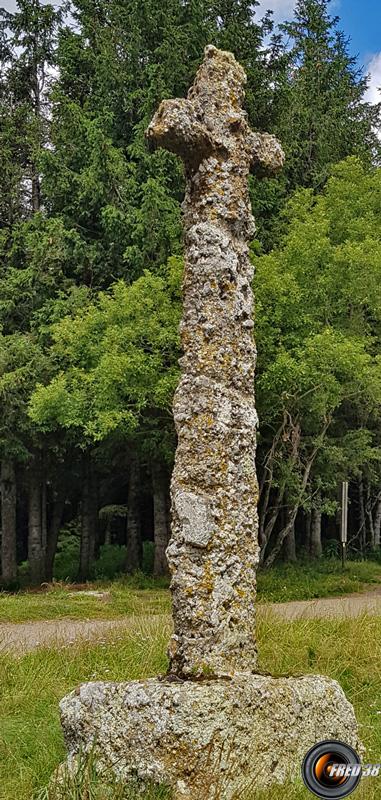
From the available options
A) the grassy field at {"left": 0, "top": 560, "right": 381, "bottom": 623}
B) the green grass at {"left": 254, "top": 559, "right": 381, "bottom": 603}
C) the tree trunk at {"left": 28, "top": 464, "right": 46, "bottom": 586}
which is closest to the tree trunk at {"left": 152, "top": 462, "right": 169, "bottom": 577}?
the grassy field at {"left": 0, "top": 560, "right": 381, "bottom": 623}

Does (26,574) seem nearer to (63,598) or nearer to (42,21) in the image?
(63,598)

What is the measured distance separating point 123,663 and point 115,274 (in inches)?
660

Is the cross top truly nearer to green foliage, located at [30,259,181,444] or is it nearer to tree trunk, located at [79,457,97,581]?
green foliage, located at [30,259,181,444]

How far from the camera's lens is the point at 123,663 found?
22.7 ft

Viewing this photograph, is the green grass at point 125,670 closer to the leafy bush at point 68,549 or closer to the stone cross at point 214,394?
the stone cross at point 214,394

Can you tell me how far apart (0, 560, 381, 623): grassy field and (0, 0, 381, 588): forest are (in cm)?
150

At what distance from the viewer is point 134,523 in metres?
22.8

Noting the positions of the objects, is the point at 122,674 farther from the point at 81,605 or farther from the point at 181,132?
the point at 81,605

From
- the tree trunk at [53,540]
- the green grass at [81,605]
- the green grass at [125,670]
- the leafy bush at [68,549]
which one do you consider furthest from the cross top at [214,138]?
the leafy bush at [68,549]

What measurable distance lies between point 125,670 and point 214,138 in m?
4.03

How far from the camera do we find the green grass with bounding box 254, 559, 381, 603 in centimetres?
1612

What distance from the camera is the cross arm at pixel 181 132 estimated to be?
4797 mm

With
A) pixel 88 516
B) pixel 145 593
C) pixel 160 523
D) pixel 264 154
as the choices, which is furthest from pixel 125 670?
pixel 88 516

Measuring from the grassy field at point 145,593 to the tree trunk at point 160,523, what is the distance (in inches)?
41.5
